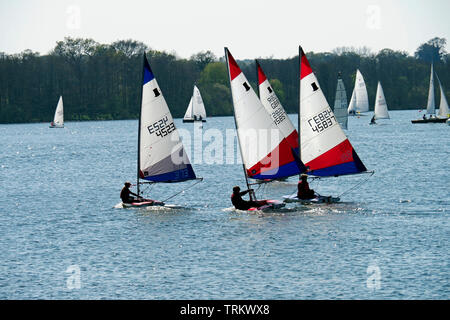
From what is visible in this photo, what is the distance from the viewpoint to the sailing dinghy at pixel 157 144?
45094 millimetres

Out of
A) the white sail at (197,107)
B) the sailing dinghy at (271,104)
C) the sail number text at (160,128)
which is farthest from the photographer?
the white sail at (197,107)

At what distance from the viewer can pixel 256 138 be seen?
42938 millimetres

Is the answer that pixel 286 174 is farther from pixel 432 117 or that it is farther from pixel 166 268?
pixel 432 117

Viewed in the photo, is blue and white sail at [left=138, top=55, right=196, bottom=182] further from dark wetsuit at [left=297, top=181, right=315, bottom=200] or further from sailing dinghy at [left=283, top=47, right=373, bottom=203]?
sailing dinghy at [left=283, top=47, right=373, bottom=203]

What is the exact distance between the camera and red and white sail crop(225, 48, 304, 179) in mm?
42000

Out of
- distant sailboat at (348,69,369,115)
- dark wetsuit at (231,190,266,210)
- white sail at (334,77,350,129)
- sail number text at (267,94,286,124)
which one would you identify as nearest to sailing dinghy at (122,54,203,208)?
dark wetsuit at (231,190,266,210)

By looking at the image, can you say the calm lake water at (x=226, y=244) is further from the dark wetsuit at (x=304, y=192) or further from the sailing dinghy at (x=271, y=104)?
the sailing dinghy at (x=271, y=104)

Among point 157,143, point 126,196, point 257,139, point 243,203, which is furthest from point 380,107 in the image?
point 243,203

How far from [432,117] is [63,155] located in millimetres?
68517

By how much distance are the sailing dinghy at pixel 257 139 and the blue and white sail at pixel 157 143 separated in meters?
4.61

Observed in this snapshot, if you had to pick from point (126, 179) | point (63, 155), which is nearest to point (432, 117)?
point (63, 155)

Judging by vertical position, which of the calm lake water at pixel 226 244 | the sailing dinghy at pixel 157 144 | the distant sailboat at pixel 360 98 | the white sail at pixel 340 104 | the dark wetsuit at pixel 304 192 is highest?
the distant sailboat at pixel 360 98

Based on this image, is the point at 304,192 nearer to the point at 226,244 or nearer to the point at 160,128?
the point at 226,244

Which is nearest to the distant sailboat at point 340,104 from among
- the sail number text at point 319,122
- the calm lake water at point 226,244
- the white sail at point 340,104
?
the white sail at point 340,104
